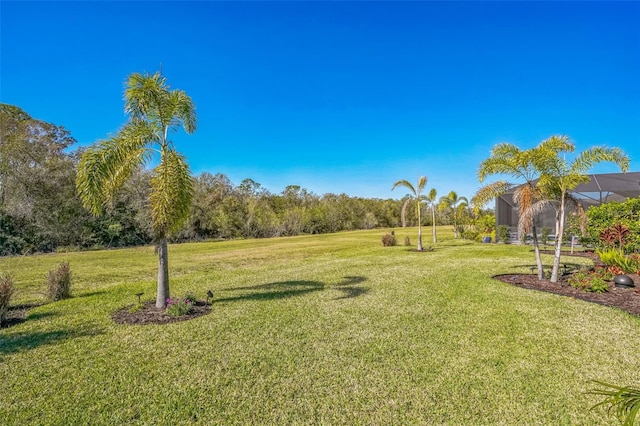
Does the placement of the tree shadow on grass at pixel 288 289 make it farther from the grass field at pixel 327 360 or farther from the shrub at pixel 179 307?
the shrub at pixel 179 307

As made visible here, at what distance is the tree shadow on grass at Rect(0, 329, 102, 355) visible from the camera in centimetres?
505

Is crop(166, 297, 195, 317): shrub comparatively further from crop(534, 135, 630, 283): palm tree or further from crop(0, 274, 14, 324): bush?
crop(534, 135, 630, 283): palm tree

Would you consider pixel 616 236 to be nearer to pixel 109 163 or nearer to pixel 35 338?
pixel 109 163

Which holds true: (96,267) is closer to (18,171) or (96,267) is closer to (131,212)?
(18,171)

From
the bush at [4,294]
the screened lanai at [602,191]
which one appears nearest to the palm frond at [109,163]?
the bush at [4,294]

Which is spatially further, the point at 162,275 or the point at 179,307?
the point at 162,275

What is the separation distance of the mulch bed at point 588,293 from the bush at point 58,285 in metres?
11.5

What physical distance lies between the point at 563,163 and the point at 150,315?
1046 cm

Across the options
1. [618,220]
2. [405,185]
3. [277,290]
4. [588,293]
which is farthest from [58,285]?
[618,220]

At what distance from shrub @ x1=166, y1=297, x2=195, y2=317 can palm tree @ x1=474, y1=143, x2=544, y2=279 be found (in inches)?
320

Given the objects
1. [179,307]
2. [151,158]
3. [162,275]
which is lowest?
[179,307]

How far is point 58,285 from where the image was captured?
8.05m

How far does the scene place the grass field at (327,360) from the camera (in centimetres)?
340

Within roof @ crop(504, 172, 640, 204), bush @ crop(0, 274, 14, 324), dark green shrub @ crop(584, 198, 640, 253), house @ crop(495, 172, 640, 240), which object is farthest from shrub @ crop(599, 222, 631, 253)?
bush @ crop(0, 274, 14, 324)
